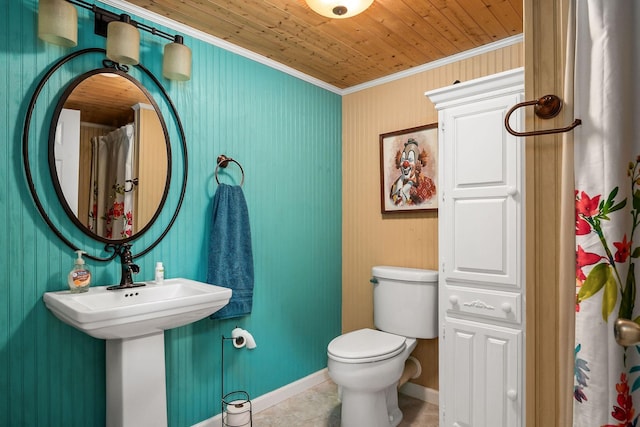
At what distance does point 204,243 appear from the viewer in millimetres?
2240

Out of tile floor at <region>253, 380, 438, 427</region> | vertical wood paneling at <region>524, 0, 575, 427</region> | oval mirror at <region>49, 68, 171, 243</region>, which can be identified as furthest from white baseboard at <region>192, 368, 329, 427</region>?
vertical wood paneling at <region>524, 0, 575, 427</region>

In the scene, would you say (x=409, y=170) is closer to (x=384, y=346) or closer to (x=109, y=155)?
(x=384, y=346)

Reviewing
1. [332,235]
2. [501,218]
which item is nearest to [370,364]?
[501,218]

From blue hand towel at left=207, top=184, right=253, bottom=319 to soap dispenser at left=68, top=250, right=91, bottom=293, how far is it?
0.64m

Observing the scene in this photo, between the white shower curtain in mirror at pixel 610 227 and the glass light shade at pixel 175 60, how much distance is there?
5.94 ft

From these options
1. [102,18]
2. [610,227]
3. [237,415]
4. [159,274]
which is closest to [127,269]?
[159,274]

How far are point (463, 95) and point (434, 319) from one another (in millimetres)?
1359

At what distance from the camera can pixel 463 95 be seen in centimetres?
202

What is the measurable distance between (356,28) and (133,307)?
190cm

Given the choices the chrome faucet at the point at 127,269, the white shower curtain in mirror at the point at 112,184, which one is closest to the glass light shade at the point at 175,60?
the white shower curtain in mirror at the point at 112,184

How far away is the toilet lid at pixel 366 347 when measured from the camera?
2.05 meters

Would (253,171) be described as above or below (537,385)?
above

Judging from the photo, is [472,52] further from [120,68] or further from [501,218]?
[120,68]

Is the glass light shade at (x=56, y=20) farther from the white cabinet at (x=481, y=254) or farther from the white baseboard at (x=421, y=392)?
the white baseboard at (x=421, y=392)
